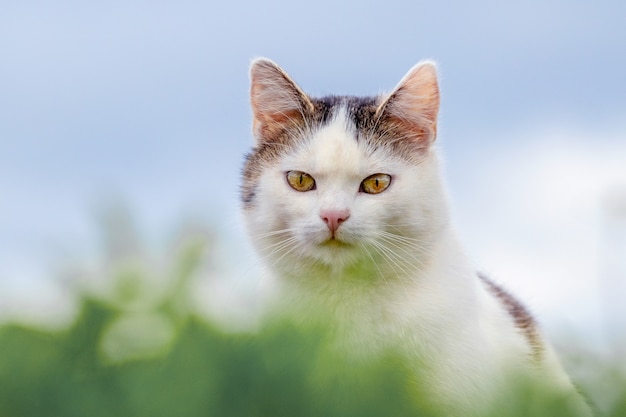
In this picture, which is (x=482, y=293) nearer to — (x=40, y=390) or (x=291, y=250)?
(x=291, y=250)

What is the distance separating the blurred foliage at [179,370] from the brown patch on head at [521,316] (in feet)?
9.20

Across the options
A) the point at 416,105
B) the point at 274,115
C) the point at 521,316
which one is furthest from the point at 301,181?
the point at 521,316

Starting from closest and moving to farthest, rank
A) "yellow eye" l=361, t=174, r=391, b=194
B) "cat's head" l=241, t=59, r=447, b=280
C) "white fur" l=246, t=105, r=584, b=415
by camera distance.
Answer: "white fur" l=246, t=105, r=584, b=415, "cat's head" l=241, t=59, r=447, b=280, "yellow eye" l=361, t=174, r=391, b=194

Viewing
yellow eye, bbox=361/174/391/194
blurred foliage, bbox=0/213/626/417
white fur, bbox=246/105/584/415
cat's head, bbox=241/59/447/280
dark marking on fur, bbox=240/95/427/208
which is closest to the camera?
blurred foliage, bbox=0/213/626/417

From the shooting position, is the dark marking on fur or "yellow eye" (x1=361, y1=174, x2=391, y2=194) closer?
"yellow eye" (x1=361, y1=174, x2=391, y2=194)

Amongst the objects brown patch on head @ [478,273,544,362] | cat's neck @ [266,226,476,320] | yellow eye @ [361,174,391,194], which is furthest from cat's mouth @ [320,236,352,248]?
brown patch on head @ [478,273,544,362]

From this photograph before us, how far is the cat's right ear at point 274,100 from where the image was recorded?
353 centimetres

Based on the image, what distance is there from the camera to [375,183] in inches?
126

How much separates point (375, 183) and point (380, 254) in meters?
0.31

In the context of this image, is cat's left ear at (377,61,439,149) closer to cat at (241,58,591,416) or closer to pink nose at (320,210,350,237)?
cat at (241,58,591,416)

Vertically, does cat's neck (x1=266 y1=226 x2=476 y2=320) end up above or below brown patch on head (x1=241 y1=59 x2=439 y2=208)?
below

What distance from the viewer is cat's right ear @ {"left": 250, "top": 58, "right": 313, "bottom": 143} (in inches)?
139

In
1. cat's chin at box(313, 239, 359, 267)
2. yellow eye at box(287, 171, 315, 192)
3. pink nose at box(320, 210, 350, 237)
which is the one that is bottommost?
cat's chin at box(313, 239, 359, 267)

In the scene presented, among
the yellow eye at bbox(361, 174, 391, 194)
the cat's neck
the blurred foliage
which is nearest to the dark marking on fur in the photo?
the yellow eye at bbox(361, 174, 391, 194)
